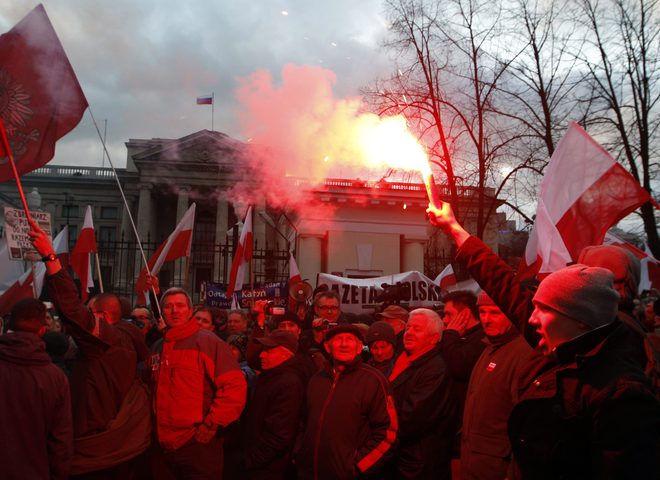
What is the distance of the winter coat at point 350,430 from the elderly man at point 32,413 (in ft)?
5.26

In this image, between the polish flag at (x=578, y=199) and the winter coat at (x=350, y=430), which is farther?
the polish flag at (x=578, y=199)

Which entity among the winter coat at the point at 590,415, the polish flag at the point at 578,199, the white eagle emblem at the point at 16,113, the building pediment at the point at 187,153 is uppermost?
the building pediment at the point at 187,153

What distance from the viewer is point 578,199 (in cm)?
595

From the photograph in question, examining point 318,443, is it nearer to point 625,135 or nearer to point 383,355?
point 383,355

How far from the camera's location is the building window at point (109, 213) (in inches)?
1961

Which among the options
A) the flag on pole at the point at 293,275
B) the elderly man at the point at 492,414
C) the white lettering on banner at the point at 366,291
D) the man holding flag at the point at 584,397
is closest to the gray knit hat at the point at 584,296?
the man holding flag at the point at 584,397

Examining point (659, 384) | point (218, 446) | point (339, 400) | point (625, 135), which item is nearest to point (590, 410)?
point (659, 384)

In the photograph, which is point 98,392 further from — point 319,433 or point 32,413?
point 319,433

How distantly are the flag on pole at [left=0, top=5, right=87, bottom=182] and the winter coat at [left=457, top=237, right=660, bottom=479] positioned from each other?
442cm

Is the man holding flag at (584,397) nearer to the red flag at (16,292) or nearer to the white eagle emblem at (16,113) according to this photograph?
the white eagle emblem at (16,113)

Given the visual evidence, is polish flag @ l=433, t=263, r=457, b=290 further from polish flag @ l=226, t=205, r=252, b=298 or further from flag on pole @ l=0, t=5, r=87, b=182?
flag on pole @ l=0, t=5, r=87, b=182

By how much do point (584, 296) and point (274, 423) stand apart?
285 cm

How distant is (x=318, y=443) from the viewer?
12.9 feet

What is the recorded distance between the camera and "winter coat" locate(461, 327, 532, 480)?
3.27 m
